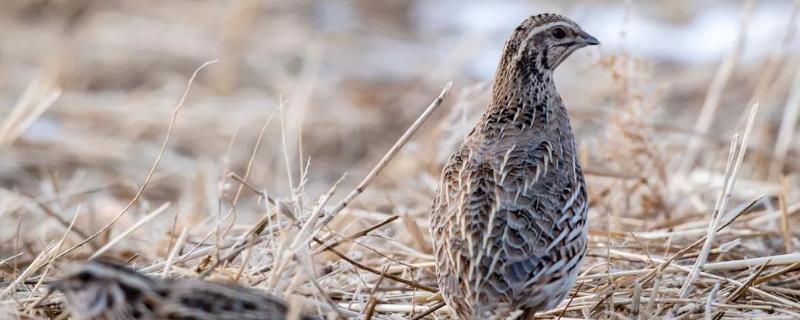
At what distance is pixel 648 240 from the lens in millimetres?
5324

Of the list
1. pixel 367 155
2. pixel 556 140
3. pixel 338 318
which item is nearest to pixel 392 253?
pixel 556 140

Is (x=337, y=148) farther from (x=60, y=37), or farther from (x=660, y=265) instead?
(x=660, y=265)

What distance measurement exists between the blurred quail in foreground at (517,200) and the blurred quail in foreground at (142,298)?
0.90 metres

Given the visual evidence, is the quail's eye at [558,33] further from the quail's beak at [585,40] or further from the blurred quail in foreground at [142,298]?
the blurred quail in foreground at [142,298]

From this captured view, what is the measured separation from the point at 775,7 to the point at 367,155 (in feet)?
19.0

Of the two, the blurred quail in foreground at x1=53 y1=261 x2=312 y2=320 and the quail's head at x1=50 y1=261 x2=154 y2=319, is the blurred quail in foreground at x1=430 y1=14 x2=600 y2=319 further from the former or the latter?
the quail's head at x1=50 y1=261 x2=154 y2=319

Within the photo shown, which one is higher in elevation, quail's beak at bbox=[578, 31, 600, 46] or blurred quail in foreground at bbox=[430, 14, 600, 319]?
quail's beak at bbox=[578, 31, 600, 46]

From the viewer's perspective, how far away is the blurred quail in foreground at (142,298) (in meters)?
3.19

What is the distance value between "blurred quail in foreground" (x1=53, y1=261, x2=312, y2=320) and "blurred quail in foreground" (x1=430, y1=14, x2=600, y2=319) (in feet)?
2.94

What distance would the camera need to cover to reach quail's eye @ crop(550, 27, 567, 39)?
4.79m

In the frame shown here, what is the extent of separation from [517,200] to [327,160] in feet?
19.8

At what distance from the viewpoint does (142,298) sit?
323 centimetres

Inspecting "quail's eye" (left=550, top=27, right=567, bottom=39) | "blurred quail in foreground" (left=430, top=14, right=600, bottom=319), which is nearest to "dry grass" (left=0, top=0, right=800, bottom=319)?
"blurred quail in foreground" (left=430, top=14, right=600, bottom=319)

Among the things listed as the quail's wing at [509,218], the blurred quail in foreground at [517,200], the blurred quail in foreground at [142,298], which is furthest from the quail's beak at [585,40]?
the blurred quail in foreground at [142,298]
